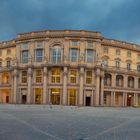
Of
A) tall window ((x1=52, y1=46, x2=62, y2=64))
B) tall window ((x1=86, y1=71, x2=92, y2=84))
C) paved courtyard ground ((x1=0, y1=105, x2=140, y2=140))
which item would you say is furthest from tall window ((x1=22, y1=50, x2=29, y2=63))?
paved courtyard ground ((x1=0, y1=105, x2=140, y2=140))

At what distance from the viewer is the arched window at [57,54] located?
5850 cm

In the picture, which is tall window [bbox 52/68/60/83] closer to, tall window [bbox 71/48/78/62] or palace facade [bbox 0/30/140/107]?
palace facade [bbox 0/30/140/107]

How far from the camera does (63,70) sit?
2251 inches

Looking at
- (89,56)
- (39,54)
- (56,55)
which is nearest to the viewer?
(56,55)

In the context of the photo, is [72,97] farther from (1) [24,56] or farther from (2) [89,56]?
(1) [24,56]

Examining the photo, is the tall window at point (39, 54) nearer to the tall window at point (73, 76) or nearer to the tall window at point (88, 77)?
the tall window at point (73, 76)

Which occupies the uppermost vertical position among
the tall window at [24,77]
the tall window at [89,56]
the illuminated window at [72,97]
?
the tall window at [89,56]

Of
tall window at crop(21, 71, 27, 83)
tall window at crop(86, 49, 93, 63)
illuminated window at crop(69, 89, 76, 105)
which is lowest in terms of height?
illuminated window at crop(69, 89, 76, 105)

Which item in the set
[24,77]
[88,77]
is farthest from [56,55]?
[24,77]

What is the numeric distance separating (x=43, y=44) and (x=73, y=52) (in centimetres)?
815

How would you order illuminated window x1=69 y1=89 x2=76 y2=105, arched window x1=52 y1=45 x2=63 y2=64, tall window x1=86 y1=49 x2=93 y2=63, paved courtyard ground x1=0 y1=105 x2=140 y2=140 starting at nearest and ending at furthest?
paved courtyard ground x1=0 y1=105 x2=140 y2=140, illuminated window x1=69 y1=89 x2=76 y2=105, arched window x1=52 y1=45 x2=63 y2=64, tall window x1=86 y1=49 x2=93 y2=63

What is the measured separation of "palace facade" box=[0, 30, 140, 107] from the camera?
5728 centimetres

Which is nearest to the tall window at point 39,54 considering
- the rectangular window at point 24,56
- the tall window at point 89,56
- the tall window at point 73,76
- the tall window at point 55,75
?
the rectangular window at point 24,56

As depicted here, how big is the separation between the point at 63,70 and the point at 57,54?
4.79 m
